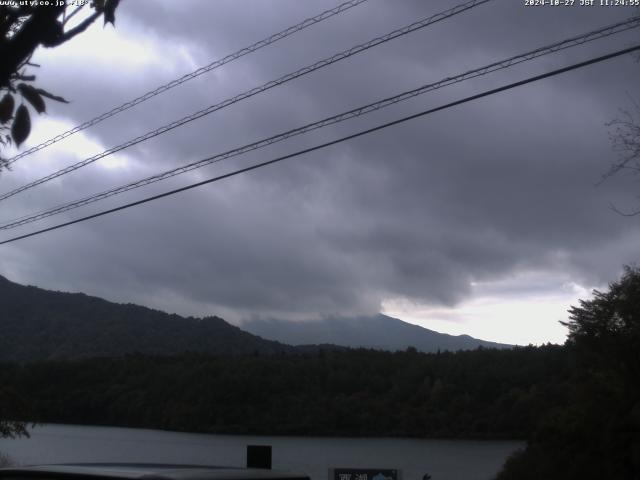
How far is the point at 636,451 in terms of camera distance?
23.3 meters

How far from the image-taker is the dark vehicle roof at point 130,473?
156 inches

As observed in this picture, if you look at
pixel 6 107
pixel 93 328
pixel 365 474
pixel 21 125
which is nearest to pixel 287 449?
pixel 93 328

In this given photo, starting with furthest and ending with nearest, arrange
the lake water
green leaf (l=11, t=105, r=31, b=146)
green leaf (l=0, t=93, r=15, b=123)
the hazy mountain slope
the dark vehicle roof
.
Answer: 1. the hazy mountain slope
2. the lake water
3. the dark vehicle roof
4. green leaf (l=0, t=93, r=15, b=123)
5. green leaf (l=11, t=105, r=31, b=146)

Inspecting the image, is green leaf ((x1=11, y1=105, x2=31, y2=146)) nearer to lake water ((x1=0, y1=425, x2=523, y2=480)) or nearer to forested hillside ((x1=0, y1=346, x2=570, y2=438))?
lake water ((x1=0, y1=425, x2=523, y2=480))

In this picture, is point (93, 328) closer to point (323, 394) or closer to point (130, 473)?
point (323, 394)

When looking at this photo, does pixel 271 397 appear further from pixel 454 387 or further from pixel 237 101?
pixel 237 101

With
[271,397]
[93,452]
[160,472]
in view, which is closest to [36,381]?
[93,452]

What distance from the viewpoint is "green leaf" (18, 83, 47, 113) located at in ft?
12.0

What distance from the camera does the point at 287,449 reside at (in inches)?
1732

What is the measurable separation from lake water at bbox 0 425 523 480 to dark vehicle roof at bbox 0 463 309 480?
2880cm

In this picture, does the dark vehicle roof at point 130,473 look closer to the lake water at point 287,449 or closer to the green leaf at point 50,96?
the green leaf at point 50,96

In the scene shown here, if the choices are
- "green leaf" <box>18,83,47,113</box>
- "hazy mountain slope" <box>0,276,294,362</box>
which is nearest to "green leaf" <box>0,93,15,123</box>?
"green leaf" <box>18,83,47,113</box>

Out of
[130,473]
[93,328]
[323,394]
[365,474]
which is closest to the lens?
[130,473]

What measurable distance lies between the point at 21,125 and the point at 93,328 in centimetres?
6725
